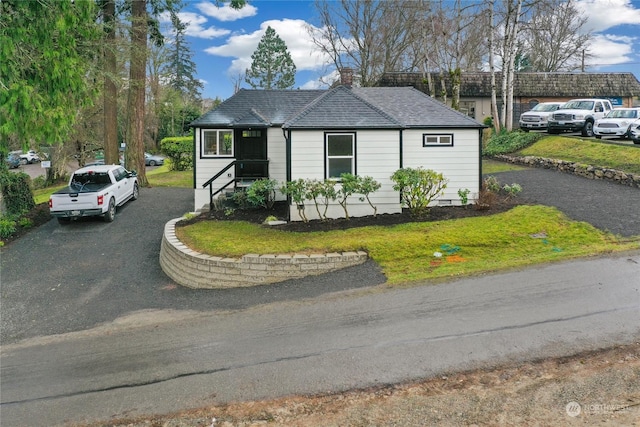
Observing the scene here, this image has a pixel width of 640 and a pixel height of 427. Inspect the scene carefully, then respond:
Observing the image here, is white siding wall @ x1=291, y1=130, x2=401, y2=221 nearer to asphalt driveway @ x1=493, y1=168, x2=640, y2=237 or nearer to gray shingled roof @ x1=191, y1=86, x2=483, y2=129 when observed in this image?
gray shingled roof @ x1=191, y1=86, x2=483, y2=129

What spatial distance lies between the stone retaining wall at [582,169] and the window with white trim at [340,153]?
367 inches

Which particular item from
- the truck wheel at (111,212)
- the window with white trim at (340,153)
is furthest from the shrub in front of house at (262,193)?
the truck wheel at (111,212)

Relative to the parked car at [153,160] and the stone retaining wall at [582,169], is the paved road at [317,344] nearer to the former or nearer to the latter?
the stone retaining wall at [582,169]

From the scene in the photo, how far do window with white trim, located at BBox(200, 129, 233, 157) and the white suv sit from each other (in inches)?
678

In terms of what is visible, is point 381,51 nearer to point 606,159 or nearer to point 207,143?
point 606,159

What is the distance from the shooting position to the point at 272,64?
5381 centimetres

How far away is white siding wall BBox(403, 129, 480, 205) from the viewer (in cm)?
1327

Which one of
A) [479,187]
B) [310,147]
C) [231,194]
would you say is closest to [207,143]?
[231,194]

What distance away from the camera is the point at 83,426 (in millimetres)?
4949

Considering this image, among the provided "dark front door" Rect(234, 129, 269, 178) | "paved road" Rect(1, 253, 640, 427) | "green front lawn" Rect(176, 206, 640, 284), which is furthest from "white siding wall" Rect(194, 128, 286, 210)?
"paved road" Rect(1, 253, 640, 427)

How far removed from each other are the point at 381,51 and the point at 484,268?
101ft

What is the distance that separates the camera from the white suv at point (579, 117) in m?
23.2

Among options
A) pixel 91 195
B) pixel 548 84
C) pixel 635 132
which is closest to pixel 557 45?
pixel 548 84

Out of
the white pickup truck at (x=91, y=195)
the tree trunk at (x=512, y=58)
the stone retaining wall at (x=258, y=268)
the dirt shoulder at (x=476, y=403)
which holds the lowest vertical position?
the dirt shoulder at (x=476, y=403)
